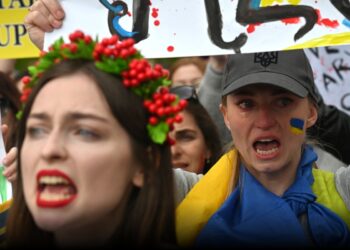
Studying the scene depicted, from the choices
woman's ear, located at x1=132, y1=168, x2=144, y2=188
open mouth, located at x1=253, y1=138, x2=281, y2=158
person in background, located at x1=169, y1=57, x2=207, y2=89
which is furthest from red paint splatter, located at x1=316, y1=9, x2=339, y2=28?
person in background, located at x1=169, y1=57, x2=207, y2=89

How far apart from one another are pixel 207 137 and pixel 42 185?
1.69m

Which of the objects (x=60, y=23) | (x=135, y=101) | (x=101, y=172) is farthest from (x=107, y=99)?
(x=60, y=23)

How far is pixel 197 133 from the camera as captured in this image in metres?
3.39

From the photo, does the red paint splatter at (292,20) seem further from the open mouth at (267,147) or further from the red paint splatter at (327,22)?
the open mouth at (267,147)

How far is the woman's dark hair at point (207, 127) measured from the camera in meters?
3.37

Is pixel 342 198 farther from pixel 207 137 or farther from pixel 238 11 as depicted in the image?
pixel 207 137

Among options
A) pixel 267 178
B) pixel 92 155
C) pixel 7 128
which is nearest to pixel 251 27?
pixel 267 178

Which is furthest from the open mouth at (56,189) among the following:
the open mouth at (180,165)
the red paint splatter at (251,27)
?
the open mouth at (180,165)

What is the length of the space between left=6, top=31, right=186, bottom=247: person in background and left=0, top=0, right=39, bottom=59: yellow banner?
87 cm

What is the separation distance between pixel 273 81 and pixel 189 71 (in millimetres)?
1744

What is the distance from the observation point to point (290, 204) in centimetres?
235

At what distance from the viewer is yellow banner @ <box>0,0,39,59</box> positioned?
2.88 m

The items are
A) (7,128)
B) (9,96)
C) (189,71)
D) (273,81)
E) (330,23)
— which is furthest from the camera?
(189,71)

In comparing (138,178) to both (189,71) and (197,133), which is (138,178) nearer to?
(197,133)
